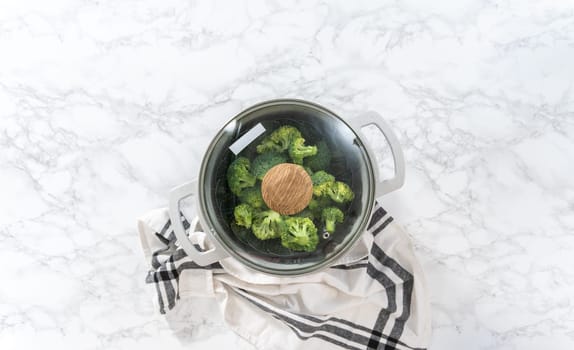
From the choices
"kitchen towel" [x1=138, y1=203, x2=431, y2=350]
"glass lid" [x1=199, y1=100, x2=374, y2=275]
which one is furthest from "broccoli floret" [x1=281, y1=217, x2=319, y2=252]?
"kitchen towel" [x1=138, y1=203, x2=431, y2=350]

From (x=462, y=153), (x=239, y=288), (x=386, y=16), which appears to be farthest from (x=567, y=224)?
(x=239, y=288)

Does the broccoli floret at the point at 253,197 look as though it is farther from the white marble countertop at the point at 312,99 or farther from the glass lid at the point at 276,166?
the white marble countertop at the point at 312,99

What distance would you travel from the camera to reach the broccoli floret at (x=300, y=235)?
0.93 meters

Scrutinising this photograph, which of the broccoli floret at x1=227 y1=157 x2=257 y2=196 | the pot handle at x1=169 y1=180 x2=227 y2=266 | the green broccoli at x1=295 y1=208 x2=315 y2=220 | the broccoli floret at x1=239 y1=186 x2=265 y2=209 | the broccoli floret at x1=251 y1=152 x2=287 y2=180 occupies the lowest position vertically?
the pot handle at x1=169 y1=180 x2=227 y2=266

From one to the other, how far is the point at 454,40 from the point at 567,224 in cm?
50

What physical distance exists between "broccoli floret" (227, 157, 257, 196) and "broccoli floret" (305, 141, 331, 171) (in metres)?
0.10

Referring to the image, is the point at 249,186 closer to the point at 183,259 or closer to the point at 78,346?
the point at 183,259

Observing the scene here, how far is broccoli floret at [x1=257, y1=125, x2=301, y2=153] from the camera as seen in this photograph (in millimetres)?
949

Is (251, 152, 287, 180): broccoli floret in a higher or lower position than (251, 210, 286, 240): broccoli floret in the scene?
higher

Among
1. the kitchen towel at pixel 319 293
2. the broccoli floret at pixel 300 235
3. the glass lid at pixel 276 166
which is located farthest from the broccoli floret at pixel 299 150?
the kitchen towel at pixel 319 293

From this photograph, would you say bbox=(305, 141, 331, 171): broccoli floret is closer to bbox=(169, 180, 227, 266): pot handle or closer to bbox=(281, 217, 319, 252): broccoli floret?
bbox=(281, 217, 319, 252): broccoli floret

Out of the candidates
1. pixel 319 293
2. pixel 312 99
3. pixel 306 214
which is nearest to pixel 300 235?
pixel 306 214

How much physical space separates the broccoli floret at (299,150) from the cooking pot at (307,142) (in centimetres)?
2

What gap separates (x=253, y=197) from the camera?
948 mm
